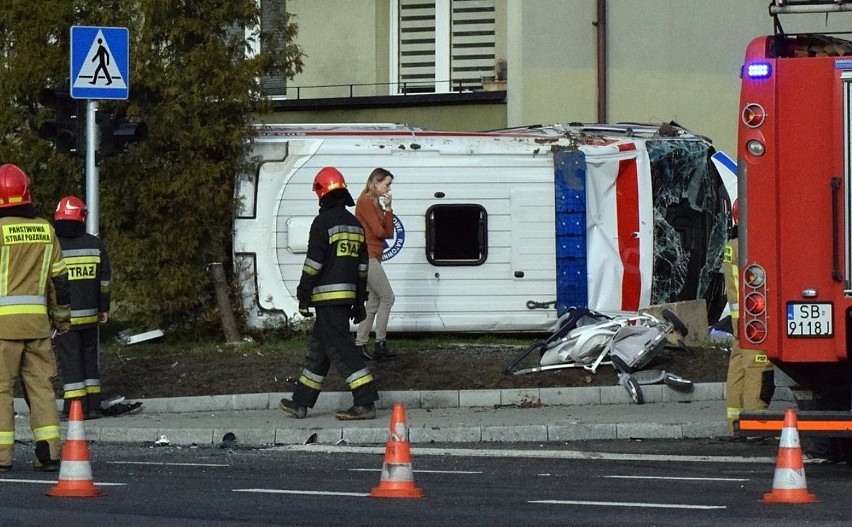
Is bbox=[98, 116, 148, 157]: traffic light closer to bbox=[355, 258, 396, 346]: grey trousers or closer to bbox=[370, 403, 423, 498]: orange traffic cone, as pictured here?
bbox=[355, 258, 396, 346]: grey trousers

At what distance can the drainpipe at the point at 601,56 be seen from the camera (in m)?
21.2

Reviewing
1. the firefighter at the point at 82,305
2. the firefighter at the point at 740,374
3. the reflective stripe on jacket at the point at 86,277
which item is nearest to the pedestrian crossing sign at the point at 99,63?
the firefighter at the point at 82,305

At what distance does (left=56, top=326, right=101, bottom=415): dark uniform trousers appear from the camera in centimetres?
1327

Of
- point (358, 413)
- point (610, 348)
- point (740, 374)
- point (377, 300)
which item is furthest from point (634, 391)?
point (377, 300)

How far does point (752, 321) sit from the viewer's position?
9.42m

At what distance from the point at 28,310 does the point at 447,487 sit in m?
2.96

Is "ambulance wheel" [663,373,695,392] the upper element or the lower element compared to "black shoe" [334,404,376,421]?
upper

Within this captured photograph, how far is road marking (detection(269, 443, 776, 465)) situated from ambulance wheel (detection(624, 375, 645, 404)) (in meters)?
2.30

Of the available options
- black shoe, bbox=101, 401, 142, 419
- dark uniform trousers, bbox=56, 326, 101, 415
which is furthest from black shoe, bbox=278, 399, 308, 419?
dark uniform trousers, bbox=56, 326, 101, 415

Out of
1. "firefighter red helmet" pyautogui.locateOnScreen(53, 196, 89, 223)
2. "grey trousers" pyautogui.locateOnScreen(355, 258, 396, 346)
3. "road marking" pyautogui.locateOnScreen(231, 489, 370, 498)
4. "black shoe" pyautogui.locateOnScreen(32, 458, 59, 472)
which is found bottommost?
"black shoe" pyautogui.locateOnScreen(32, 458, 59, 472)

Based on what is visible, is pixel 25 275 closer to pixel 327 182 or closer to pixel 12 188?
pixel 12 188

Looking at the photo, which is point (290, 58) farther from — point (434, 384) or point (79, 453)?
point (79, 453)

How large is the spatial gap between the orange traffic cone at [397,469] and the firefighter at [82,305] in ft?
17.1

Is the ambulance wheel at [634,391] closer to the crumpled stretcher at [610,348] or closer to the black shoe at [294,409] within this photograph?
the crumpled stretcher at [610,348]
